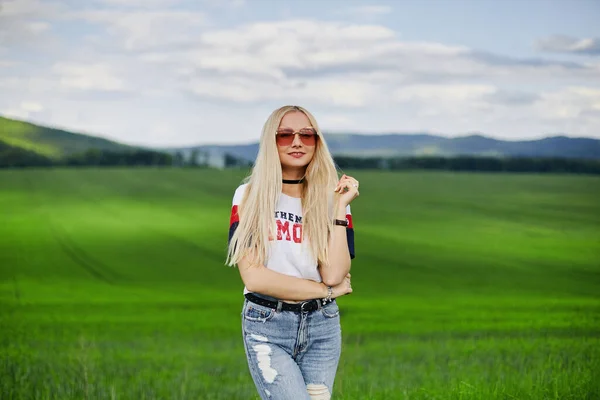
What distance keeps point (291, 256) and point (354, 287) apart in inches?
886

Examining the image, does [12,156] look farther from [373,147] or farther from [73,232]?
[373,147]

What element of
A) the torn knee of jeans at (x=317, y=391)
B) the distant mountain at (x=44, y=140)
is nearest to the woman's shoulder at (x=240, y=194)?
the torn knee of jeans at (x=317, y=391)

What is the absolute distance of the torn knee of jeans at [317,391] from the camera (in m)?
4.30

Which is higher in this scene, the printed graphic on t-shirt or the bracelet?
the printed graphic on t-shirt

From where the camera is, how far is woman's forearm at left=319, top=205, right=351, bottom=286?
4.30 meters

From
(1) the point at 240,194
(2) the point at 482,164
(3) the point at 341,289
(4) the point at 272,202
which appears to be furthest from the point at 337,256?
(2) the point at 482,164

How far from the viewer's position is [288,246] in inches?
169

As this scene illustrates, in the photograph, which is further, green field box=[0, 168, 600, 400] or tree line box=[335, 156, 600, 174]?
tree line box=[335, 156, 600, 174]

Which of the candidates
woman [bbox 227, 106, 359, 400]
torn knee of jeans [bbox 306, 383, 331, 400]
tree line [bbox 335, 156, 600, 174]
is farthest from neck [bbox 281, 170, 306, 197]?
tree line [bbox 335, 156, 600, 174]

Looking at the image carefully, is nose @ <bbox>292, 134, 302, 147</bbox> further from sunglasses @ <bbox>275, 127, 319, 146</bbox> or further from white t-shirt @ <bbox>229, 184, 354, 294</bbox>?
white t-shirt @ <bbox>229, 184, 354, 294</bbox>

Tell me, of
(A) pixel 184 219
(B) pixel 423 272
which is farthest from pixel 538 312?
(A) pixel 184 219

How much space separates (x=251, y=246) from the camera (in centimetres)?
425

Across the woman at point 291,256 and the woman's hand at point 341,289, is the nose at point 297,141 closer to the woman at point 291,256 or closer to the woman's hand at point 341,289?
the woman at point 291,256

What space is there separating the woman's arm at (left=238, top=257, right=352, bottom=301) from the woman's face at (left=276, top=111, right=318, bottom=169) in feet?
1.79
